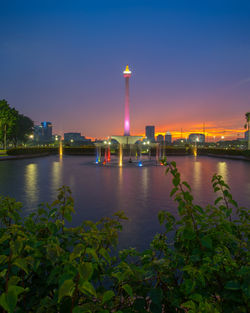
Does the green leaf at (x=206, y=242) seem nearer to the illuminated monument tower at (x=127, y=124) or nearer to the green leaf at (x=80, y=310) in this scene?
the green leaf at (x=80, y=310)

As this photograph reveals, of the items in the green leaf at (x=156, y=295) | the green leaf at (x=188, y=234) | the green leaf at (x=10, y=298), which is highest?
the green leaf at (x=188, y=234)

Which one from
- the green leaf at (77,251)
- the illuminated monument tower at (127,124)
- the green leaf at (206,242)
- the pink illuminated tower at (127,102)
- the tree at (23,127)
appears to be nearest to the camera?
the green leaf at (77,251)

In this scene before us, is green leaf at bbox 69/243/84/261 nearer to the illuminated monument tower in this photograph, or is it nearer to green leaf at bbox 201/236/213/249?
green leaf at bbox 201/236/213/249

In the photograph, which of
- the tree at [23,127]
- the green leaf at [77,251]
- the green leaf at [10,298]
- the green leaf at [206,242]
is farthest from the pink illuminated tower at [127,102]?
the green leaf at [10,298]

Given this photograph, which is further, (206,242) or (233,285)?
(206,242)

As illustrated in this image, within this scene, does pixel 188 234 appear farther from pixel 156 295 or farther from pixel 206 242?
pixel 156 295

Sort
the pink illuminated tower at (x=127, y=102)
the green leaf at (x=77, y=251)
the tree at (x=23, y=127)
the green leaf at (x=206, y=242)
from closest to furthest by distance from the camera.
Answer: the green leaf at (x=77, y=251)
the green leaf at (x=206, y=242)
the pink illuminated tower at (x=127, y=102)
the tree at (x=23, y=127)

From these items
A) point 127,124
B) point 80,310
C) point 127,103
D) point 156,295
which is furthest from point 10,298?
point 127,124

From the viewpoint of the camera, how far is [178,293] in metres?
1.73

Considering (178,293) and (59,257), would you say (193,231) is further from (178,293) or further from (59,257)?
(59,257)

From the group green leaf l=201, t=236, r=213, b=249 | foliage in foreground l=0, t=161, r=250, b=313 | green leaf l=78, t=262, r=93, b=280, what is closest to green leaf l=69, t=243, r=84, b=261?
foliage in foreground l=0, t=161, r=250, b=313

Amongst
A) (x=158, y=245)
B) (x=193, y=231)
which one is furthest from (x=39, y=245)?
(x=193, y=231)

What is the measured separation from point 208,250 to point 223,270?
173 mm

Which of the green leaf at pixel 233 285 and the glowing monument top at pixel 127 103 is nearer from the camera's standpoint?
the green leaf at pixel 233 285
